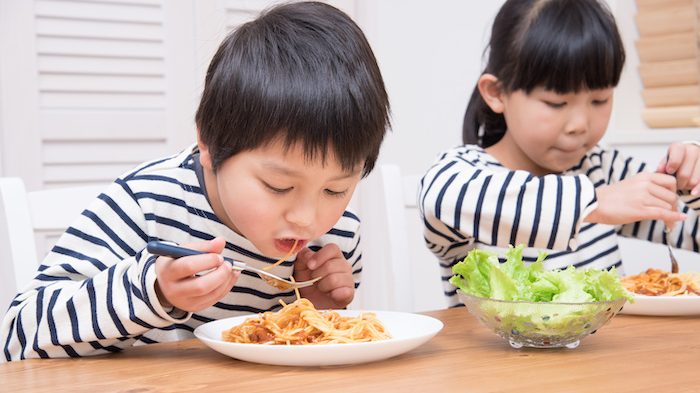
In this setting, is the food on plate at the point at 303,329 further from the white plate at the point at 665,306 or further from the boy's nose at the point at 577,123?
the boy's nose at the point at 577,123

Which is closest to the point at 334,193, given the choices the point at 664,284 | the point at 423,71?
the point at 664,284

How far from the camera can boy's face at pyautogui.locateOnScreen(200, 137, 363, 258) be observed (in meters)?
0.99

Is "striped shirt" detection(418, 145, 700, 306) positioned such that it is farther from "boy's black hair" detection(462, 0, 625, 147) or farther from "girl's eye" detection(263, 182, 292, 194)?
"girl's eye" detection(263, 182, 292, 194)

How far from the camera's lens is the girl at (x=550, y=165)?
130 centimetres

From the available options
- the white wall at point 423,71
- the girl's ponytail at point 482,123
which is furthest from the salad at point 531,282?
the white wall at point 423,71

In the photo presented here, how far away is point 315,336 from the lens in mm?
942

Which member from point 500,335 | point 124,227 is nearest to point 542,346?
point 500,335

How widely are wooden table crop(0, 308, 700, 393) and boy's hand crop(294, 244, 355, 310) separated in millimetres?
235

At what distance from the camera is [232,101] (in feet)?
3.42

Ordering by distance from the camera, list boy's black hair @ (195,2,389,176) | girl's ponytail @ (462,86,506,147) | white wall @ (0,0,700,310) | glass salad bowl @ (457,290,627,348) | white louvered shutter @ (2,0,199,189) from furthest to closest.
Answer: white wall @ (0,0,700,310), white louvered shutter @ (2,0,199,189), girl's ponytail @ (462,86,506,147), boy's black hair @ (195,2,389,176), glass salad bowl @ (457,290,627,348)

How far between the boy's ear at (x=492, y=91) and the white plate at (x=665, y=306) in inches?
25.7

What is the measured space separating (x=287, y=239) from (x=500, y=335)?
0.92ft

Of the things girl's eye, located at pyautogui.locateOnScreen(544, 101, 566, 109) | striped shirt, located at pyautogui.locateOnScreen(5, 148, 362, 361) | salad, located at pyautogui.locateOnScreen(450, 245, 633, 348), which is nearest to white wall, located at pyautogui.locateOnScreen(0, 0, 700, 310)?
girl's eye, located at pyautogui.locateOnScreen(544, 101, 566, 109)

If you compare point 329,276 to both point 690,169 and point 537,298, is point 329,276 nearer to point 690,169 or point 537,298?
point 537,298
